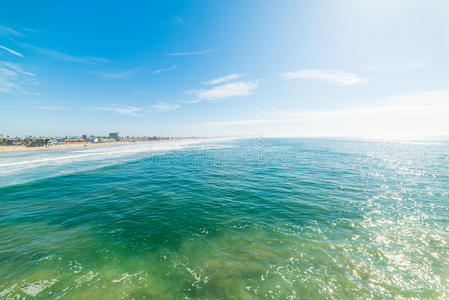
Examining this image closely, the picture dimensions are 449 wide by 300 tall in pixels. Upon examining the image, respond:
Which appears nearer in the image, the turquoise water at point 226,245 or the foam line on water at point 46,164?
the turquoise water at point 226,245

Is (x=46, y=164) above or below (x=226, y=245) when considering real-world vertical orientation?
above

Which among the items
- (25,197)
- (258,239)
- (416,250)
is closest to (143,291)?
(258,239)

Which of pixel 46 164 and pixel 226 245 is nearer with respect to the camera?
pixel 226 245

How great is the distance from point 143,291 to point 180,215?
231 inches

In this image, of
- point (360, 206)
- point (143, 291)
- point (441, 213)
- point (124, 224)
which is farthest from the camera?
point (360, 206)

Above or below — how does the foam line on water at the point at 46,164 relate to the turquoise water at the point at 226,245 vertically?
above

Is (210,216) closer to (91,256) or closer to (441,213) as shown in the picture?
(91,256)

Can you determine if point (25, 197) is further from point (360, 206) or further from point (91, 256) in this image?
point (360, 206)

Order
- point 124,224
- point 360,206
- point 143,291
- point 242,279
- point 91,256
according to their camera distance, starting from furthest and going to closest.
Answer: point 360,206 < point 124,224 < point 91,256 < point 242,279 < point 143,291

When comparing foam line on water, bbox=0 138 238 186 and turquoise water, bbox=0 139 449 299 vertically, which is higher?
foam line on water, bbox=0 138 238 186

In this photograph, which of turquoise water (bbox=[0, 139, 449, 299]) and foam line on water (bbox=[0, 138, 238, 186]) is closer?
turquoise water (bbox=[0, 139, 449, 299])

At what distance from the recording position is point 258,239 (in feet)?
28.7

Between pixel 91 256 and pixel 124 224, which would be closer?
pixel 91 256

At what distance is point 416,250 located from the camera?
309 inches
